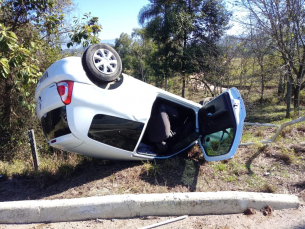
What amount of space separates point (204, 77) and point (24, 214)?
374 inches

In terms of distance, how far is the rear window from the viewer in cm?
352

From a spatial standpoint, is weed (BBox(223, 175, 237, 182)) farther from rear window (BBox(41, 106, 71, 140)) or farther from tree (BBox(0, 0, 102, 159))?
tree (BBox(0, 0, 102, 159))

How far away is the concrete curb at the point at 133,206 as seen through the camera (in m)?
3.20

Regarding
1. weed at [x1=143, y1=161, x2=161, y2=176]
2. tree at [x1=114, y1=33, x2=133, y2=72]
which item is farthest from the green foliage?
tree at [x1=114, y1=33, x2=133, y2=72]

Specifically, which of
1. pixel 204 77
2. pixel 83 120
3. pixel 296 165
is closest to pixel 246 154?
pixel 296 165

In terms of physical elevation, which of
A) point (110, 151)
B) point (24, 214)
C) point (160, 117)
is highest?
point (160, 117)

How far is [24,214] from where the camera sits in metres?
3.20

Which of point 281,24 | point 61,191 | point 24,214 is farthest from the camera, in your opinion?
point 281,24

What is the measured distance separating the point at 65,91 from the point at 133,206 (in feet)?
5.59

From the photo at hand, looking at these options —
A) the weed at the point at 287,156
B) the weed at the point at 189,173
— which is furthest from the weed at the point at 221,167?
the weed at the point at 287,156

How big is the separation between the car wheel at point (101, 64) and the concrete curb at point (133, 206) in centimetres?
162

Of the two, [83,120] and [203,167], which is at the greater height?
[83,120]

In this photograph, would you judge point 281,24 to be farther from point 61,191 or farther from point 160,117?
point 61,191

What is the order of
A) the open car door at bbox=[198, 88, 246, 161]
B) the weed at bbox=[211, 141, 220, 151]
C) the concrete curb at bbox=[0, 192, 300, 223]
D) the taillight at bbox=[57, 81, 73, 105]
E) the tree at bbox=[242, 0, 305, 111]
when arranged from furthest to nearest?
the tree at bbox=[242, 0, 305, 111]
the weed at bbox=[211, 141, 220, 151]
the open car door at bbox=[198, 88, 246, 161]
the taillight at bbox=[57, 81, 73, 105]
the concrete curb at bbox=[0, 192, 300, 223]
